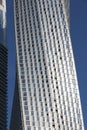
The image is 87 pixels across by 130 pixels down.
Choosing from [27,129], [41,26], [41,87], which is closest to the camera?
[27,129]

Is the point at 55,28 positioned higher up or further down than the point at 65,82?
higher up

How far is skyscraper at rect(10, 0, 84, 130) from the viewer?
17650 centimetres

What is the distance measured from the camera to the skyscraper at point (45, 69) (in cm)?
17650

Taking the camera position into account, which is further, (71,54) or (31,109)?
(71,54)

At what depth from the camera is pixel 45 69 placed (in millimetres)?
186500

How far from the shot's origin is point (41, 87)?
18238cm

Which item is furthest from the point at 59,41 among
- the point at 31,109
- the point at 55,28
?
the point at 31,109

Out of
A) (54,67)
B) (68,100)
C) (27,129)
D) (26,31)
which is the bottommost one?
(27,129)

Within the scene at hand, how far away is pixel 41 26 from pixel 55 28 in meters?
5.92

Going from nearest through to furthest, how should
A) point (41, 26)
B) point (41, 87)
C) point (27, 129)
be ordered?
1. point (27, 129)
2. point (41, 87)
3. point (41, 26)

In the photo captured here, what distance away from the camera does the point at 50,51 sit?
630 ft

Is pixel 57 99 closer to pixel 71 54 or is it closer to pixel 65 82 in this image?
pixel 65 82

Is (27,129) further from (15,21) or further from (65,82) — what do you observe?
(15,21)

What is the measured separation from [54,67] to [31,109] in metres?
22.0
